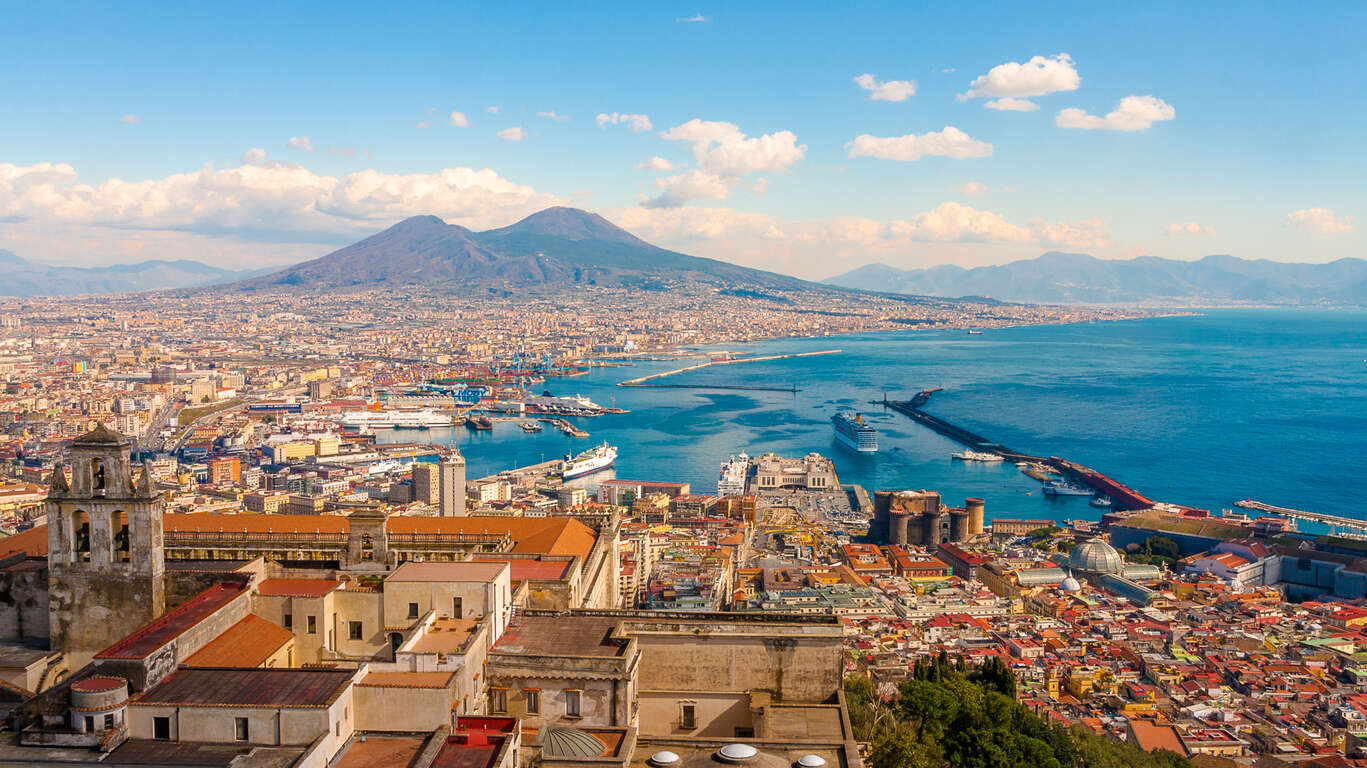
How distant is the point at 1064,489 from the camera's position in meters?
43.8

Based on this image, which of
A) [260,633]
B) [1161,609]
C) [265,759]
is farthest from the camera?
[1161,609]

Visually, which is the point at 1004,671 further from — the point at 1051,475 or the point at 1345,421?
the point at 1345,421

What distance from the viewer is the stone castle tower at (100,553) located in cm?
922

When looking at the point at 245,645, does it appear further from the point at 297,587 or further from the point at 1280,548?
the point at 1280,548

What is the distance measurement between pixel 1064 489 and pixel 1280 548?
12427 mm

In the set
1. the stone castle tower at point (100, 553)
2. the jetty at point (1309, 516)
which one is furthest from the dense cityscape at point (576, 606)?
the jetty at point (1309, 516)

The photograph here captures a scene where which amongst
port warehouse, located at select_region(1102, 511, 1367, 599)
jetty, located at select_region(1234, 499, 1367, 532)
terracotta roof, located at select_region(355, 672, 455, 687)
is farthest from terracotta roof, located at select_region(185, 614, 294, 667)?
jetty, located at select_region(1234, 499, 1367, 532)

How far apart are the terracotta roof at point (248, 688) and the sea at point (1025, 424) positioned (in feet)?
119

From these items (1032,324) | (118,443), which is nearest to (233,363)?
(118,443)

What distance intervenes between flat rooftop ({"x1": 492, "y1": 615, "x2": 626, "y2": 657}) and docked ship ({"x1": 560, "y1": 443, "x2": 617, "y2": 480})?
116ft

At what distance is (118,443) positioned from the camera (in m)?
9.30

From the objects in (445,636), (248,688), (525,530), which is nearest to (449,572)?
(445,636)

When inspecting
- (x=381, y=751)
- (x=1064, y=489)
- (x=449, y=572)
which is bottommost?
(x=1064, y=489)

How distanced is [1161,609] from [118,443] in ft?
84.9
